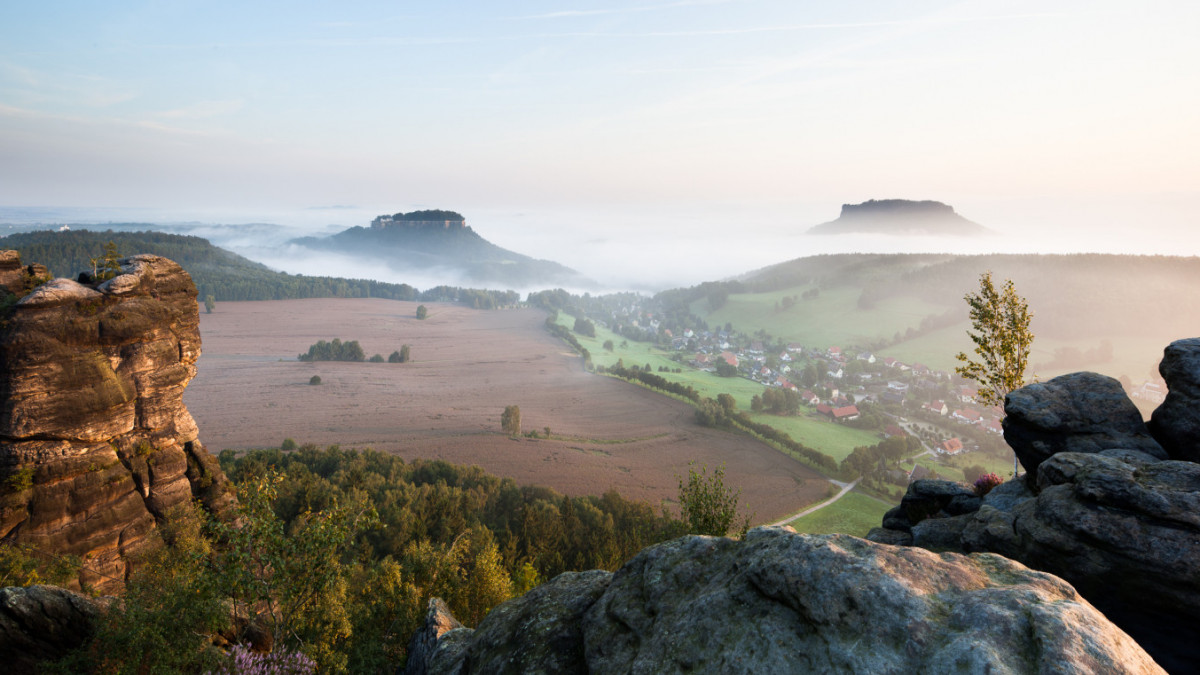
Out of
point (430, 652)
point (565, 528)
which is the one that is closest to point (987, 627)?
point (430, 652)

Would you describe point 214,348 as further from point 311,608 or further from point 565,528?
point 311,608

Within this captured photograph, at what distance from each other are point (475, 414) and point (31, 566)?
65.9 meters

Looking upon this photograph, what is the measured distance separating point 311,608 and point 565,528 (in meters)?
28.3

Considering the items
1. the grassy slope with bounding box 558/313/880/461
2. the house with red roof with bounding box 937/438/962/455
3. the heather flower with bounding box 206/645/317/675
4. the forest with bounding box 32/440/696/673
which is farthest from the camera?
the grassy slope with bounding box 558/313/880/461

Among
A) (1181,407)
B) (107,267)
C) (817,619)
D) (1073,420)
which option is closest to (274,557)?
(817,619)

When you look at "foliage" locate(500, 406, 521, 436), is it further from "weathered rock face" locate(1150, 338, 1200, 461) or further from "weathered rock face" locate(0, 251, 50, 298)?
"weathered rock face" locate(1150, 338, 1200, 461)

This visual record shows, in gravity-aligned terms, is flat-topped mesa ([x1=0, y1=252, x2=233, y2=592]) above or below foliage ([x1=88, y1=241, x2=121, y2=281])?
below

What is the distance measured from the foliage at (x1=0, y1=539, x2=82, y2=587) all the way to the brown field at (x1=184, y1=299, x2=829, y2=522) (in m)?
43.7

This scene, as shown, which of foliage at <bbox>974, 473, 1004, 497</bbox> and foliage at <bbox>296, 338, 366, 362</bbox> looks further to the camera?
foliage at <bbox>296, 338, 366, 362</bbox>

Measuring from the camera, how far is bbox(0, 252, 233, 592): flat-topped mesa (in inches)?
821

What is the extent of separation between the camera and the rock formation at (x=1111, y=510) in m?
8.93

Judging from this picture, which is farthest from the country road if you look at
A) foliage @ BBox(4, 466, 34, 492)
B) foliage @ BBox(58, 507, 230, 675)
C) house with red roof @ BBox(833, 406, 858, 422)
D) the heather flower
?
foliage @ BBox(4, 466, 34, 492)

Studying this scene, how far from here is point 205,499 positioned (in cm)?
2677

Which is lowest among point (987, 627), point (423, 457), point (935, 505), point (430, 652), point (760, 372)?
point (423, 457)
